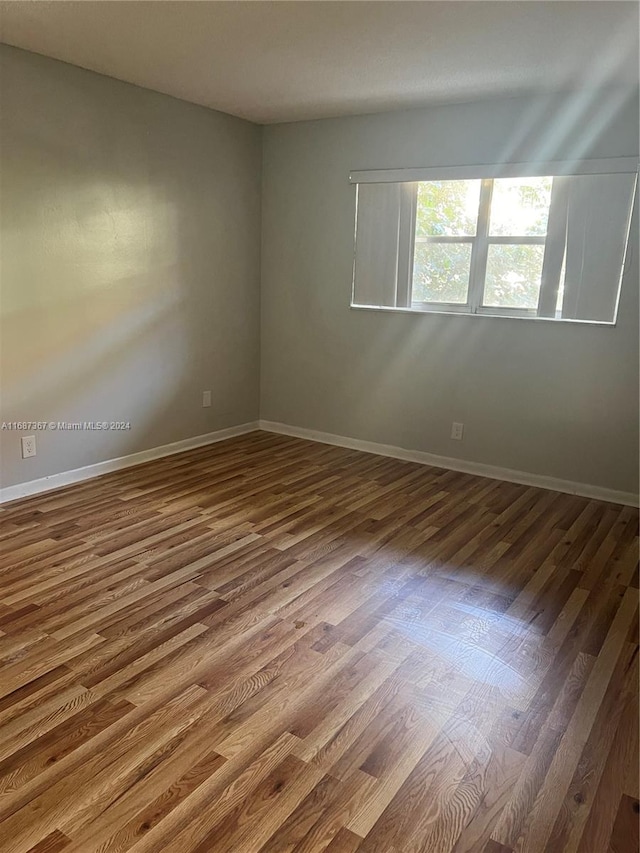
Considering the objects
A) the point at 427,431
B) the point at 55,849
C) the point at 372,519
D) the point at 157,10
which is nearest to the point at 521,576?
the point at 372,519

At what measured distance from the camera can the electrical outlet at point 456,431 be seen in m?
4.41

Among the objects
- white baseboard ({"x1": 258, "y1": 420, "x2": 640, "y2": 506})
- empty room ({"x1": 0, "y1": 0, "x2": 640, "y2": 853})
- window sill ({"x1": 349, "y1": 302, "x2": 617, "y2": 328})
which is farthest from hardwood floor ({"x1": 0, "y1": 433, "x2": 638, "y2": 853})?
window sill ({"x1": 349, "y1": 302, "x2": 617, "y2": 328})

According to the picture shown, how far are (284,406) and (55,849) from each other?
3954 millimetres

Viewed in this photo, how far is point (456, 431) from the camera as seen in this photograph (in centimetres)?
443

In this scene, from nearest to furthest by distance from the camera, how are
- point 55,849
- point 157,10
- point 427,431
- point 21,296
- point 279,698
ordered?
point 55,849 < point 279,698 < point 157,10 < point 21,296 < point 427,431

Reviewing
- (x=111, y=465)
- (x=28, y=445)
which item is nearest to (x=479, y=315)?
(x=111, y=465)

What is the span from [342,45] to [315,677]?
2.75 m

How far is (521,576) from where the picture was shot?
9.58 feet

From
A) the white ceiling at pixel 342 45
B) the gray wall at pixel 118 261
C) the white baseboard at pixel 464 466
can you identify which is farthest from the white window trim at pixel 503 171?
the white baseboard at pixel 464 466

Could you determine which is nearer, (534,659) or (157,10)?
(534,659)

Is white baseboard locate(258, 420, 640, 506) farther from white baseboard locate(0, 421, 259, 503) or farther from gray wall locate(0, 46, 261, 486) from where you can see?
gray wall locate(0, 46, 261, 486)

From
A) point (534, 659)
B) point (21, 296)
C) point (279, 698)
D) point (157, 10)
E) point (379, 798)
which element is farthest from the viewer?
point (21, 296)

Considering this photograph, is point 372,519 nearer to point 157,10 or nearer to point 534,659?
point 534,659

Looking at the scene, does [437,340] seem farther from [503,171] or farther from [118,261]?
[118,261]
